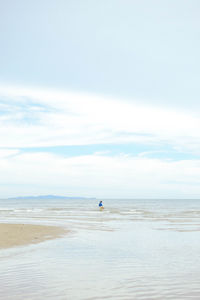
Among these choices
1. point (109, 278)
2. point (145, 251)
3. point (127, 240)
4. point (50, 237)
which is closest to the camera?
point (109, 278)

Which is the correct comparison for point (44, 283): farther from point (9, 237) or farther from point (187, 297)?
point (9, 237)

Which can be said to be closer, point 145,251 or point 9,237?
point 145,251

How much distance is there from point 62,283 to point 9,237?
942 centimetres

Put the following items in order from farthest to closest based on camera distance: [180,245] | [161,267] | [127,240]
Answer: [127,240] → [180,245] → [161,267]

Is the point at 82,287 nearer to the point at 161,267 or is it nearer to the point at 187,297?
the point at 187,297

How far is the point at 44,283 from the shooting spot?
8148 millimetres

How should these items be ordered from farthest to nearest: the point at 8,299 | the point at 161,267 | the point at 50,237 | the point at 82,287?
1. the point at 50,237
2. the point at 161,267
3. the point at 82,287
4. the point at 8,299

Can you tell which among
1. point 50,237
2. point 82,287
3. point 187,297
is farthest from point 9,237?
point 187,297

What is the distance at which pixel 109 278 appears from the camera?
8.71m

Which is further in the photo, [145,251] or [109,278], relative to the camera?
[145,251]

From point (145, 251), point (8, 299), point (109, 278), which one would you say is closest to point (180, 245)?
point (145, 251)

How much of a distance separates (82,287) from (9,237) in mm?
9941

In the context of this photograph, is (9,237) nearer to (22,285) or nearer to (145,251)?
(145,251)

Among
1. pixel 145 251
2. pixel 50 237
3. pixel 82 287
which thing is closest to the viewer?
pixel 82 287
